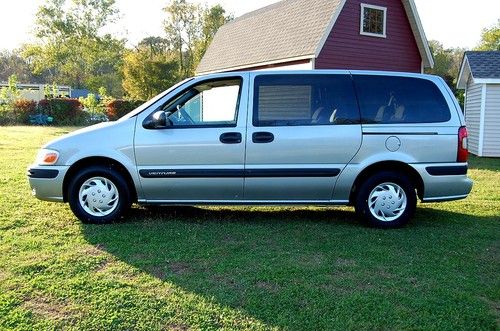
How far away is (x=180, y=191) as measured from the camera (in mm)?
5508

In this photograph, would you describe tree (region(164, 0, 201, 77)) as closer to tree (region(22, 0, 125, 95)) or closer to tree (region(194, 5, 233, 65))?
tree (region(194, 5, 233, 65))

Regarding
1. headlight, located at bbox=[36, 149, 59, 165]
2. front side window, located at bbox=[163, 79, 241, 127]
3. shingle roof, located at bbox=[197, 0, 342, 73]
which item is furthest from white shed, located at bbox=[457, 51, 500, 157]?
headlight, located at bbox=[36, 149, 59, 165]

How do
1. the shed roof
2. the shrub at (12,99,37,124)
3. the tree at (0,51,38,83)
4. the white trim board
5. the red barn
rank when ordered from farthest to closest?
the tree at (0,51,38,83)
the shrub at (12,99,37,124)
the red barn
the white trim board
the shed roof

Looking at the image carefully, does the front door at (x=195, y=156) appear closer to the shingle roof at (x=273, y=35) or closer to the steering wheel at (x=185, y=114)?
the steering wheel at (x=185, y=114)

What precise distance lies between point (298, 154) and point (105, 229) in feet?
7.79

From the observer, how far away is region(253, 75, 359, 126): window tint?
216 inches

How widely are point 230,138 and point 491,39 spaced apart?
52.0 m

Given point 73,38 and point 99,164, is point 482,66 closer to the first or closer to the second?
point 99,164

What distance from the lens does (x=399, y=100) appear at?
5645mm

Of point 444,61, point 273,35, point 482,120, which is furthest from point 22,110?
point 444,61

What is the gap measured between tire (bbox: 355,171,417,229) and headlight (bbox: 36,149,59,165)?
142 inches

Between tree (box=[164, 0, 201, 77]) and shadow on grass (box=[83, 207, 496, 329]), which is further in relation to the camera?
tree (box=[164, 0, 201, 77])

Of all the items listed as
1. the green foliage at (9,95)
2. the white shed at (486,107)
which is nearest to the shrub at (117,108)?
the green foliage at (9,95)

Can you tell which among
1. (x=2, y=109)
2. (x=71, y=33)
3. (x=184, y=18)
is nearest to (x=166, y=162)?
(x=2, y=109)
